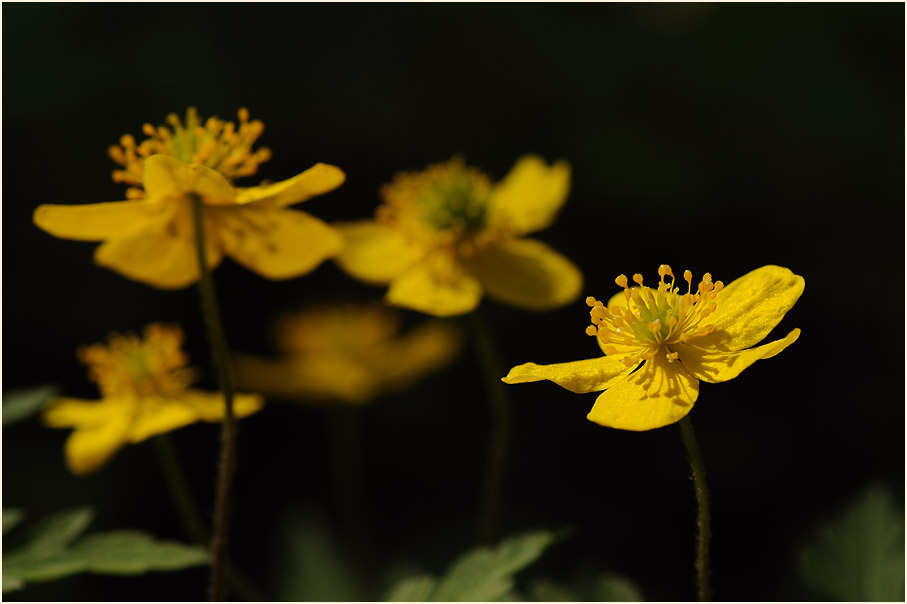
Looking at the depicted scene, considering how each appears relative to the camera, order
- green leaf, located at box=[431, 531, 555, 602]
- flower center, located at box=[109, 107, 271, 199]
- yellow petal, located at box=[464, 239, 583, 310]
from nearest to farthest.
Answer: green leaf, located at box=[431, 531, 555, 602] → flower center, located at box=[109, 107, 271, 199] → yellow petal, located at box=[464, 239, 583, 310]

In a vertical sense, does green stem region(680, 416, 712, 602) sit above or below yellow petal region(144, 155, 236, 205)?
below

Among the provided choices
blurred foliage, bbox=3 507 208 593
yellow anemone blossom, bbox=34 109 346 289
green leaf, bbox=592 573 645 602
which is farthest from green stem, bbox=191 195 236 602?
green leaf, bbox=592 573 645 602

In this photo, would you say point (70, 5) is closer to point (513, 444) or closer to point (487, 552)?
point (513, 444)

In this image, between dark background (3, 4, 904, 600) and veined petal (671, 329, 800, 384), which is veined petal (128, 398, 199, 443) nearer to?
veined petal (671, 329, 800, 384)

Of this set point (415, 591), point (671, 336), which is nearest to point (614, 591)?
point (415, 591)

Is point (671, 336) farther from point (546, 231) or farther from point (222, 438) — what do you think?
point (546, 231)

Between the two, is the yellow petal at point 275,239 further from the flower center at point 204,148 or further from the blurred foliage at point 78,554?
the blurred foliage at point 78,554
